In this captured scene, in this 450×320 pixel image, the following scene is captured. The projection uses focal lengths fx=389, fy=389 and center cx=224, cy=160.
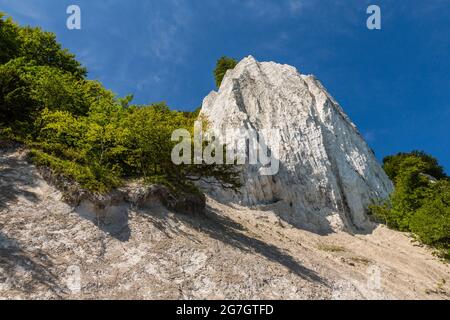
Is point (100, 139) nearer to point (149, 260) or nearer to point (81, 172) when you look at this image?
point (81, 172)

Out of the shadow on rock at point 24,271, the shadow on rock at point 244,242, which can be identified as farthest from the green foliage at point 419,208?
the shadow on rock at point 24,271

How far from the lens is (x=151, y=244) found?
1495 centimetres

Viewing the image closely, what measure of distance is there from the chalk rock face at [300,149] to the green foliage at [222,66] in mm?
12596

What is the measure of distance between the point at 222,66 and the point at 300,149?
27793 mm

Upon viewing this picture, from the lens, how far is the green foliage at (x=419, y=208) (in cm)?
2528

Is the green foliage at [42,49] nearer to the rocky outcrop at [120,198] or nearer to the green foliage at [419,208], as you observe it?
the rocky outcrop at [120,198]

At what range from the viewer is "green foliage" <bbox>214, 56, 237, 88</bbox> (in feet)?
194

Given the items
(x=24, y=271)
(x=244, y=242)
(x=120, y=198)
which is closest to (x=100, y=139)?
(x=120, y=198)

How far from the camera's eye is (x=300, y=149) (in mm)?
36625

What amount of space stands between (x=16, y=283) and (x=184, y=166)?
9456 millimetres

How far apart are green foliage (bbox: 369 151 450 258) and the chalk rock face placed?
210cm

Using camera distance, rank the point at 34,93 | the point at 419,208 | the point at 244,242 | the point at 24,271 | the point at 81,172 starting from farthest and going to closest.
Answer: the point at 419,208
the point at 34,93
the point at 244,242
the point at 81,172
the point at 24,271
